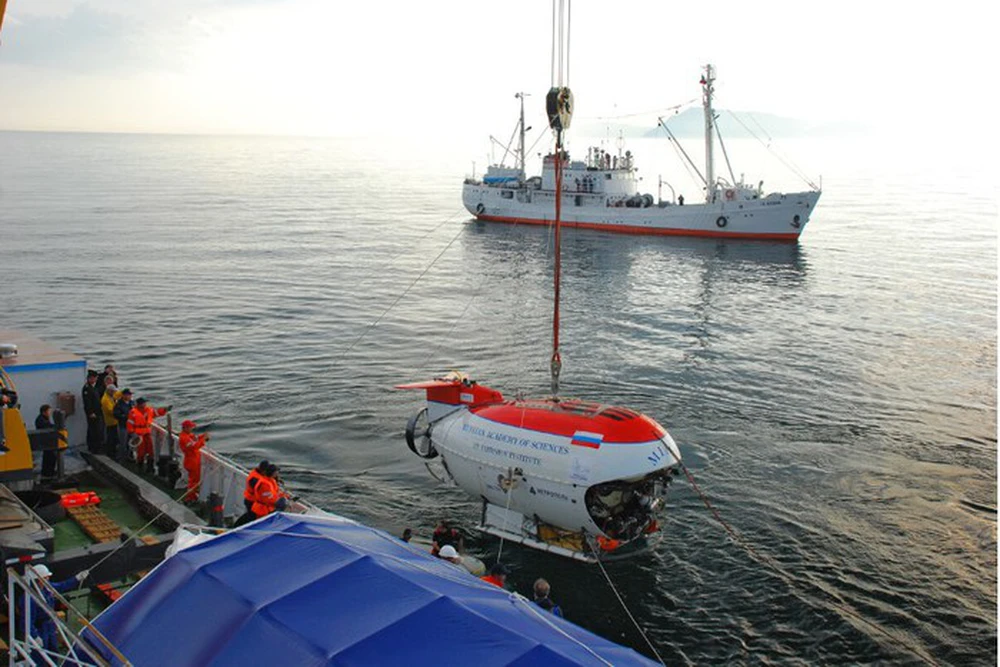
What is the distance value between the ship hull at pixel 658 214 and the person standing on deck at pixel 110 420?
55.1m

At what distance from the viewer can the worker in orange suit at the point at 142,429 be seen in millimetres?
16062

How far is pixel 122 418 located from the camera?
1627 centimetres

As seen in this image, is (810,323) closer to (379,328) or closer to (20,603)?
(379,328)

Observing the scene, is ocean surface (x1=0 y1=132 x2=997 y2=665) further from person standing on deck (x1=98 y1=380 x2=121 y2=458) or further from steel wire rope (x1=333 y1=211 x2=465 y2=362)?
person standing on deck (x1=98 y1=380 x2=121 y2=458)

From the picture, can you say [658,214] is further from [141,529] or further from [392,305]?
[141,529]

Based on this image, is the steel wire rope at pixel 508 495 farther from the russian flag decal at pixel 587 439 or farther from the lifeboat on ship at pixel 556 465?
the russian flag decal at pixel 587 439

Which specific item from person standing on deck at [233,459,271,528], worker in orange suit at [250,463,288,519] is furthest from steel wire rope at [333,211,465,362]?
worker in orange suit at [250,463,288,519]

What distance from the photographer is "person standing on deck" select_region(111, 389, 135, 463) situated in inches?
635

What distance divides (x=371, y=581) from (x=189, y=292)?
40.2 m

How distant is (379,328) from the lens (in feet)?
125

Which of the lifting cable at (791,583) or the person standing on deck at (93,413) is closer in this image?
the lifting cable at (791,583)

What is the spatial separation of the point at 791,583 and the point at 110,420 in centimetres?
1247

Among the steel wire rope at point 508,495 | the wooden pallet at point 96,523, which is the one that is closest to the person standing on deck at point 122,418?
the wooden pallet at point 96,523

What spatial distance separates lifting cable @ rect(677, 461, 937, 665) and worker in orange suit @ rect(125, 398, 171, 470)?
30.7ft
